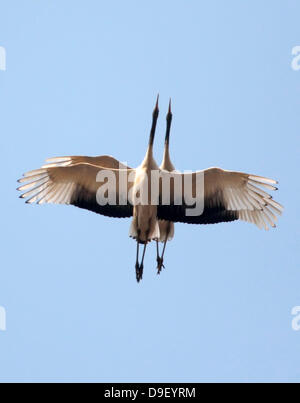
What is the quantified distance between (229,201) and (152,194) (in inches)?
64.1

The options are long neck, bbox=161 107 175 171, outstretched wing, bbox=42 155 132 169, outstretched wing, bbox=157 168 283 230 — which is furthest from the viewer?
long neck, bbox=161 107 175 171

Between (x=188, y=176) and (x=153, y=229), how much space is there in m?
1.33

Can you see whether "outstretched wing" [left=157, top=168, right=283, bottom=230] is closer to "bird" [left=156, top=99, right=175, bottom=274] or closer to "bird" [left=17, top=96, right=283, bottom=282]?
"bird" [left=17, top=96, right=283, bottom=282]

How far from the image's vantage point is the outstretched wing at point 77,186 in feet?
106

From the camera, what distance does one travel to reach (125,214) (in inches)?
1316

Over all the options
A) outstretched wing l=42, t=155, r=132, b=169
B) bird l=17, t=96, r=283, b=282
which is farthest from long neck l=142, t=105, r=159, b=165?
outstretched wing l=42, t=155, r=132, b=169

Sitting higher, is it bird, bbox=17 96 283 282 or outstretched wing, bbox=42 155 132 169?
outstretched wing, bbox=42 155 132 169

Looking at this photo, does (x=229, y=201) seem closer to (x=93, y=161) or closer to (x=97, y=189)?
(x=97, y=189)

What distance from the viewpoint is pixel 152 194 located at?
1272 inches

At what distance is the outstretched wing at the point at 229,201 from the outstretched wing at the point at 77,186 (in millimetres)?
959

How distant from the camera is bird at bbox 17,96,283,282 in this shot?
32.2 m

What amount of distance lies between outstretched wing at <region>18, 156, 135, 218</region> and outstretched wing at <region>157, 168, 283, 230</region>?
96cm

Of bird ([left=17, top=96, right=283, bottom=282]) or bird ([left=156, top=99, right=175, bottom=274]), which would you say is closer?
bird ([left=17, top=96, right=283, bottom=282])

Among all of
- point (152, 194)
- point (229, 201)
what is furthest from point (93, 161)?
point (229, 201)
